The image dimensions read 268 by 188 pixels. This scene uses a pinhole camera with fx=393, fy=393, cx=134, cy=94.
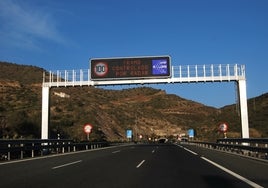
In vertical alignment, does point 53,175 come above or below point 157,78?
below

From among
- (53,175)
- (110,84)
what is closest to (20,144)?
(53,175)

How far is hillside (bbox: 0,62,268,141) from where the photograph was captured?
65.7m

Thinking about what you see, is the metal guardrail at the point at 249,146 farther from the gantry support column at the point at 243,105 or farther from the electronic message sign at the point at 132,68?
the electronic message sign at the point at 132,68

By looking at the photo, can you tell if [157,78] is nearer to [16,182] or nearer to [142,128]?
[16,182]

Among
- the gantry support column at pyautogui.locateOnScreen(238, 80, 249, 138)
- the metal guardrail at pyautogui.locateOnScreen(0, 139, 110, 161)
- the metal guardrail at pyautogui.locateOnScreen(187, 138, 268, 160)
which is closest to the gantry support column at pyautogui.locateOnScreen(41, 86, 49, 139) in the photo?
the metal guardrail at pyautogui.locateOnScreen(0, 139, 110, 161)

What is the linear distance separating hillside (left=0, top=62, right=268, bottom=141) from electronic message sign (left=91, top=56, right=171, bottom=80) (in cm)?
1585

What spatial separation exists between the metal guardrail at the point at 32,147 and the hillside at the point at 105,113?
1867cm

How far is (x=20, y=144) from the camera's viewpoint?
23.4 metres

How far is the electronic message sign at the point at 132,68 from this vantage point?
1553 inches

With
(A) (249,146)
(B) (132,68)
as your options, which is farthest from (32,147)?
(B) (132,68)

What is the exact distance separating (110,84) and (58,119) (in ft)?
121

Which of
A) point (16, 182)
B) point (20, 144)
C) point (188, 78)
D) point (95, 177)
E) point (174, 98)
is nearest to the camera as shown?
point (16, 182)

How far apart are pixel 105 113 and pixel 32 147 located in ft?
261

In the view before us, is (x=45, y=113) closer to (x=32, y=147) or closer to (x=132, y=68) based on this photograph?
(x=132, y=68)
